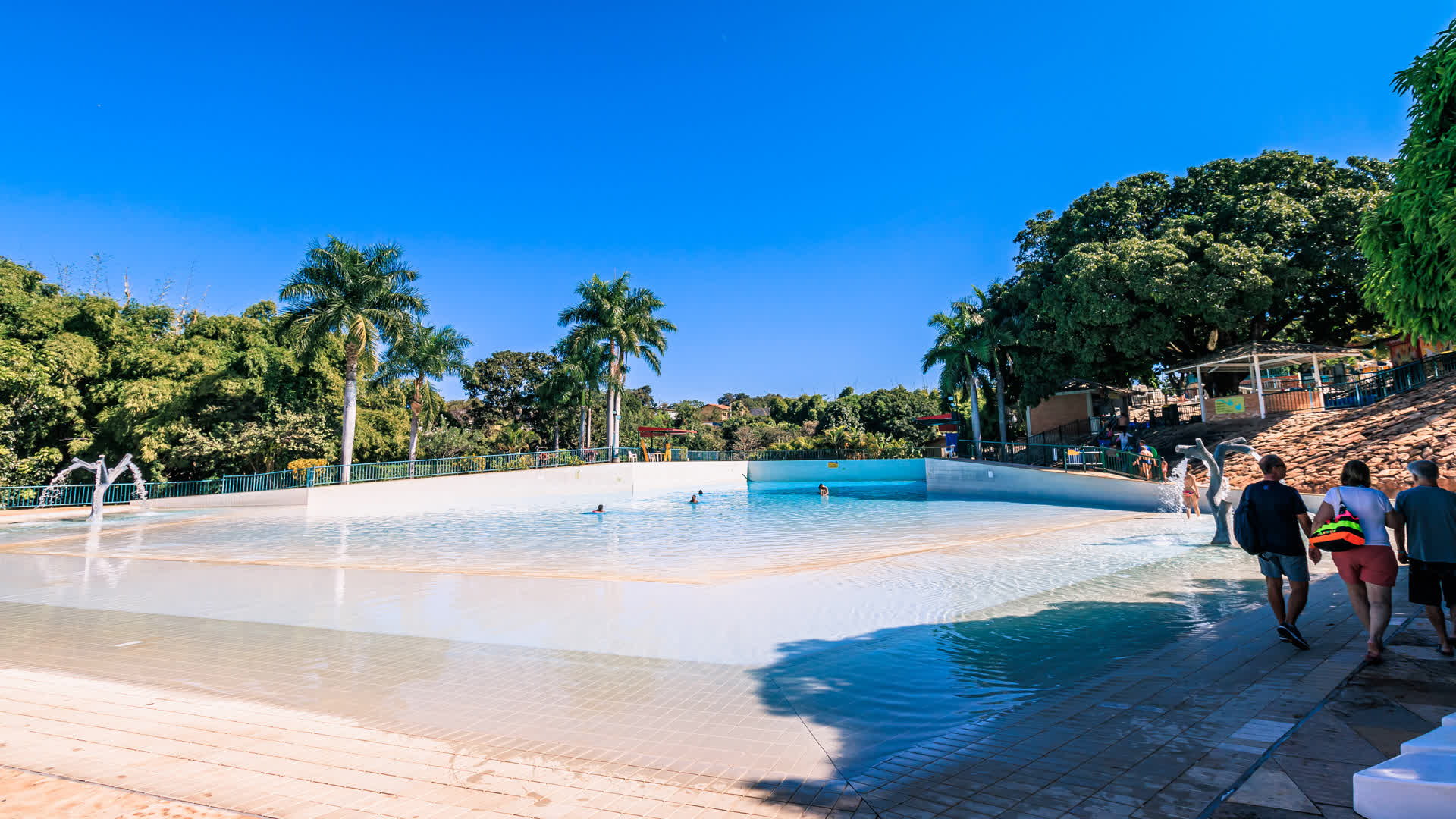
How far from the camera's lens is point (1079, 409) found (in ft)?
109

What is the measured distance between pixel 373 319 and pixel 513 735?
29549mm

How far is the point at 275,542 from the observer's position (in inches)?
622

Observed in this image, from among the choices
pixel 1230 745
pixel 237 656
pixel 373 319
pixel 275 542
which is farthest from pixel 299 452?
pixel 1230 745

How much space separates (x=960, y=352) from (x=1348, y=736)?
31.2 metres

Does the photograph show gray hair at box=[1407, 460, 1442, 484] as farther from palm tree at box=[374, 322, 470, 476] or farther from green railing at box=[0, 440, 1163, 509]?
palm tree at box=[374, 322, 470, 476]

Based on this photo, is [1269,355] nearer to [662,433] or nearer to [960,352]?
[960,352]

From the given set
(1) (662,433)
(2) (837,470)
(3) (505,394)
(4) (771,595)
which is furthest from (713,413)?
(4) (771,595)

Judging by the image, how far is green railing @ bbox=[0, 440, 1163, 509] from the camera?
21.9 metres

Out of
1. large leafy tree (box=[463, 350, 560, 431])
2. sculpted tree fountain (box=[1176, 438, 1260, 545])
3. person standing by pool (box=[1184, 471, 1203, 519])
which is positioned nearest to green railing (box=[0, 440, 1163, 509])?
person standing by pool (box=[1184, 471, 1203, 519])

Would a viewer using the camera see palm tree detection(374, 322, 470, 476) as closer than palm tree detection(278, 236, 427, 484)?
No

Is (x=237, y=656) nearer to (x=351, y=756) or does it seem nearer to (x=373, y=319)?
(x=351, y=756)

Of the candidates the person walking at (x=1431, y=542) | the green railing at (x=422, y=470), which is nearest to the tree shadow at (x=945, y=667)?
the person walking at (x=1431, y=542)

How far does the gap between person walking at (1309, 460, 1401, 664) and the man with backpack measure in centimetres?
26

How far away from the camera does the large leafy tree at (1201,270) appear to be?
74.2 feet
